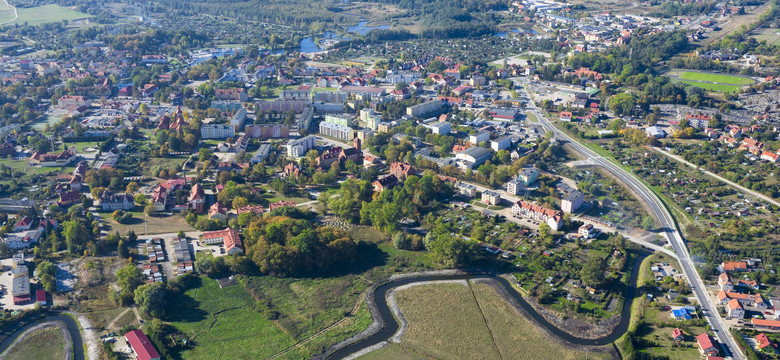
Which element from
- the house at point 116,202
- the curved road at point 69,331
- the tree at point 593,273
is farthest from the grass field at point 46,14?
the tree at point 593,273

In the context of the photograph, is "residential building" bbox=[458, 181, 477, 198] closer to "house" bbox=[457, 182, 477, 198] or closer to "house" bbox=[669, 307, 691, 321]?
"house" bbox=[457, 182, 477, 198]

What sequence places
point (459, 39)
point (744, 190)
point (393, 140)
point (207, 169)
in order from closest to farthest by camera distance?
point (744, 190), point (207, 169), point (393, 140), point (459, 39)

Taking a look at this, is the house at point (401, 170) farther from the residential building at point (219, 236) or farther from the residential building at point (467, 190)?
the residential building at point (219, 236)

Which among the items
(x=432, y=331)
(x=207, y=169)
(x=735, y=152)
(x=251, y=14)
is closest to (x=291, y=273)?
(x=432, y=331)

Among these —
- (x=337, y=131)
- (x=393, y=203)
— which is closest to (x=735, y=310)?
(x=393, y=203)

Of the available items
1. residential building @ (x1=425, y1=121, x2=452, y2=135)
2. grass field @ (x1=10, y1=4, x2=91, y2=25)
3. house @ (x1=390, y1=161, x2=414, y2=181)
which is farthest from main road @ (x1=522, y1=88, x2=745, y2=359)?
grass field @ (x1=10, y1=4, x2=91, y2=25)

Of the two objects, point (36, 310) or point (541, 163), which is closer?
point (36, 310)

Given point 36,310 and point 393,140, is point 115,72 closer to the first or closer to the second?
point 393,140
